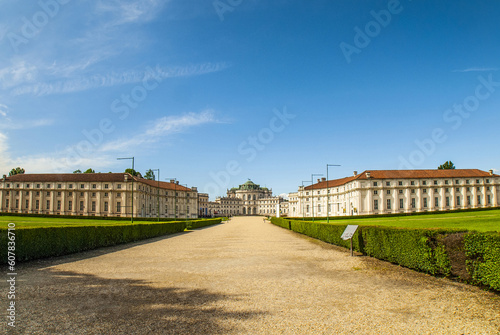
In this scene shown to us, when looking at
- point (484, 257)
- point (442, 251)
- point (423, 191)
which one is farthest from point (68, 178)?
point (423, 191)

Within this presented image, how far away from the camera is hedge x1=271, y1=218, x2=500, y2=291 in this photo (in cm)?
807

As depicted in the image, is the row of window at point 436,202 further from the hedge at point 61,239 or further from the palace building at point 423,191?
the hedge at point 61,239

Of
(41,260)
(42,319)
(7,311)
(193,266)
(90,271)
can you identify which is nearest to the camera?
(42,319)

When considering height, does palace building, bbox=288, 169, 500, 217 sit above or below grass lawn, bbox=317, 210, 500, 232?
above

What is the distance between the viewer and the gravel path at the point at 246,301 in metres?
5.79

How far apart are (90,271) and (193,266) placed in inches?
138

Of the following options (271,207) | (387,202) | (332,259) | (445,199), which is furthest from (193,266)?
(271,207)

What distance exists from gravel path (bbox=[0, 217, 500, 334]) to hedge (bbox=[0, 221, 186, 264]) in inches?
40.2

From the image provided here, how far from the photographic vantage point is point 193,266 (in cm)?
1223

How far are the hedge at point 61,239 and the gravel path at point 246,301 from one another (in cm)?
102

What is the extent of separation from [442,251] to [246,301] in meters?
6.27

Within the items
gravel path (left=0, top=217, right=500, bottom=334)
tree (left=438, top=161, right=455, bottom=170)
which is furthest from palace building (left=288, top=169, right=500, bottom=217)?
gravel path (left=0, top=217, right=500, bottom=334)

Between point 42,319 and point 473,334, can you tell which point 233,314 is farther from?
point 473,334

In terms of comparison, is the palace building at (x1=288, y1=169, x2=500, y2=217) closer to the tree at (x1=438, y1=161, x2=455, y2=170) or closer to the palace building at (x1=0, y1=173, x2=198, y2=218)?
the tree at (x1=438, y1=161, x2=455, y2=170)
